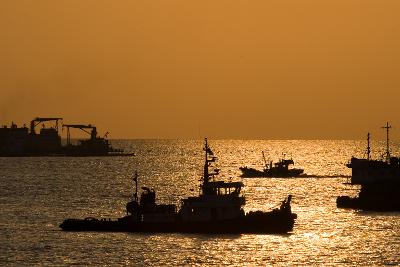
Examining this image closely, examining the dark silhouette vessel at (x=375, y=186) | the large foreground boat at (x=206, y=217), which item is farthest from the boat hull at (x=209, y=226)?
the dark silhouette vessel at (x=375, y=186)

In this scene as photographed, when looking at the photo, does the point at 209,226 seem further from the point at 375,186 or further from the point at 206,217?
the point at 375,186

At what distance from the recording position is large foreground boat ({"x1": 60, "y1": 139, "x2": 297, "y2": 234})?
107 metres

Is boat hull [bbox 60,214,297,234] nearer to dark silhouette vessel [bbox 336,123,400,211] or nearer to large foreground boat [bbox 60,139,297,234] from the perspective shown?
large foreground boat [bbox 60,139,297,234]

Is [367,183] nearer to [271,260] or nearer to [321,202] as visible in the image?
[321,202]

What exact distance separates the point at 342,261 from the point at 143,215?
26086 mm

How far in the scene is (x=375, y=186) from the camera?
14712 centimetres

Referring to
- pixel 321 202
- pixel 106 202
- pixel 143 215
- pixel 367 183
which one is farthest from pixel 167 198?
pixel 143 215

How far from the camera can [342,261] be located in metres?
90.4

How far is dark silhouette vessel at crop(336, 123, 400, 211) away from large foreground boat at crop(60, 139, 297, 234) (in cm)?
3523

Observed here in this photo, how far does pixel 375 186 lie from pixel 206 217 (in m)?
45.8

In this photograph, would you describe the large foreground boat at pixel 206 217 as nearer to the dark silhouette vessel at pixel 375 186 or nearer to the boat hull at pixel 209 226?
the boat hull at pixel 209 226

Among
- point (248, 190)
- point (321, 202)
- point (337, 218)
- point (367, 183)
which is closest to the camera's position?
point (337, 218)

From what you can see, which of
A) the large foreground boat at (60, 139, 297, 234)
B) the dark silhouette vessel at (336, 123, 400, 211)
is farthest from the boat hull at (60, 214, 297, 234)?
the dark silhouette vessel at (336, 123, 400, 211)

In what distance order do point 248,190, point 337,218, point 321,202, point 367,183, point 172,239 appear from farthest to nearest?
1. point 248,190
2. point 321,202
3. point 367,183
4. point 337,218
5. point 172,239
